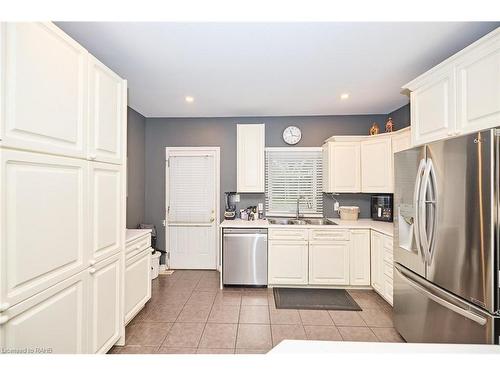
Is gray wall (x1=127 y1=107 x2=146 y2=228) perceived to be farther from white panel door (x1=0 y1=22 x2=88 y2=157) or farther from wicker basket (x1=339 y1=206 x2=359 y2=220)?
wicker basket (x1=339 y1=206 x2=359 y2=220)

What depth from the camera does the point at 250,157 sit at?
12.3 ft

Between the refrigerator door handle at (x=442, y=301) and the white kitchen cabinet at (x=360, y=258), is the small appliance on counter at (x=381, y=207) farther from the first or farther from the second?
the refrigerator door handle at (x=442, y=301)

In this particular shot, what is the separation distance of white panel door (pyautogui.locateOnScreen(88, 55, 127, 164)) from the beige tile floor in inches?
65.3

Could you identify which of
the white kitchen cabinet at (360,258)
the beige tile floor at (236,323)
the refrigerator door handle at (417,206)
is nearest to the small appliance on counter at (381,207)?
the white kitchen cabinet at (360,258)

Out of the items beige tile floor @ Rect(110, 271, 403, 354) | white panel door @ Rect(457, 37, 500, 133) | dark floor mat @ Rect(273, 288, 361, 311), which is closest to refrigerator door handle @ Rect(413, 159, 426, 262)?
white panel door @ Rect(457, 37, 500, 133)

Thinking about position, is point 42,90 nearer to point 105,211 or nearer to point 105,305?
point 105,211

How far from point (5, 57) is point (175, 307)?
2662 mm

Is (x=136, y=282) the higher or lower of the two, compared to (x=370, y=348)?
lower

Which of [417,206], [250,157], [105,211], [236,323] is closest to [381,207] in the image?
[417,206]

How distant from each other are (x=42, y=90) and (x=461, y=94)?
264 cm

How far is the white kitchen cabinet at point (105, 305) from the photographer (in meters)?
1.64

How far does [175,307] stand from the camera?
279 cm

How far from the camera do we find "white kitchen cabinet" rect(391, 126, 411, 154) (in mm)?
2971

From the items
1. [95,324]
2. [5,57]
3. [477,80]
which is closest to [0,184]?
[5,57]
